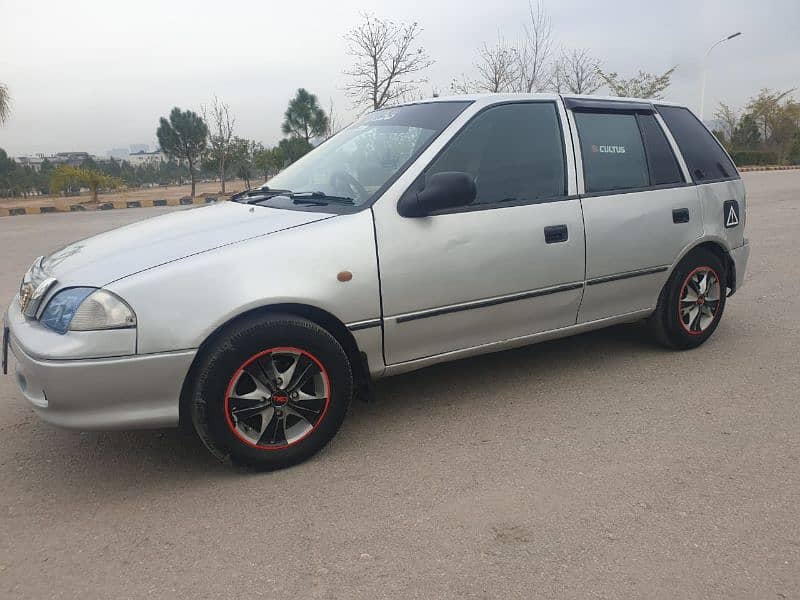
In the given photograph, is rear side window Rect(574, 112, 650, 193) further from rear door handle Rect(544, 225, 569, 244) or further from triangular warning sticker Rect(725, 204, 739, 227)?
triangular warning sticker Rect(725, 204, 739, 227)

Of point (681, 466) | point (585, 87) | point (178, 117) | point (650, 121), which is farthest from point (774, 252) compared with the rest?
point (178, 117)

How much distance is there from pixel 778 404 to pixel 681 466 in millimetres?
1024

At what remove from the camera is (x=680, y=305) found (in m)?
4.21

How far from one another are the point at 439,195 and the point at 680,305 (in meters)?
2.08

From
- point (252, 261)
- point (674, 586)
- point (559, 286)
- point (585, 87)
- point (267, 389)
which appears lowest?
point (674, 586)

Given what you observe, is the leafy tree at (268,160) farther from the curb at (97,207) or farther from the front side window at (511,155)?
the front side window at (511,155)

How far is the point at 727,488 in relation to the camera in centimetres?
263

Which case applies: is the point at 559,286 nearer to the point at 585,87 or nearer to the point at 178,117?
the point at 585,87

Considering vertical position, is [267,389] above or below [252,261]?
below

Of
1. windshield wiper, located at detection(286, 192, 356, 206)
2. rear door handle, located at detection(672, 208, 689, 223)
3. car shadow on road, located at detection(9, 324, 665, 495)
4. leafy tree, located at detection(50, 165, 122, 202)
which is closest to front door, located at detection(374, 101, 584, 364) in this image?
windshield wiper, located at detection(286, 192, 356, 206)

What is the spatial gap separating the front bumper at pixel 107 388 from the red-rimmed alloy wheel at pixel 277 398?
0.25 m

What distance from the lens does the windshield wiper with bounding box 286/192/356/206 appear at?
324cm

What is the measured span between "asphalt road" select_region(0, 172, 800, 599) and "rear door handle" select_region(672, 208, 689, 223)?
94 cm

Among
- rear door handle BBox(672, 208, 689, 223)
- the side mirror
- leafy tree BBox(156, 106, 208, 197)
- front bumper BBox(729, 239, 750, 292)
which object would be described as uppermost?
leafy tree BBox(156, 106, 208, 197)
